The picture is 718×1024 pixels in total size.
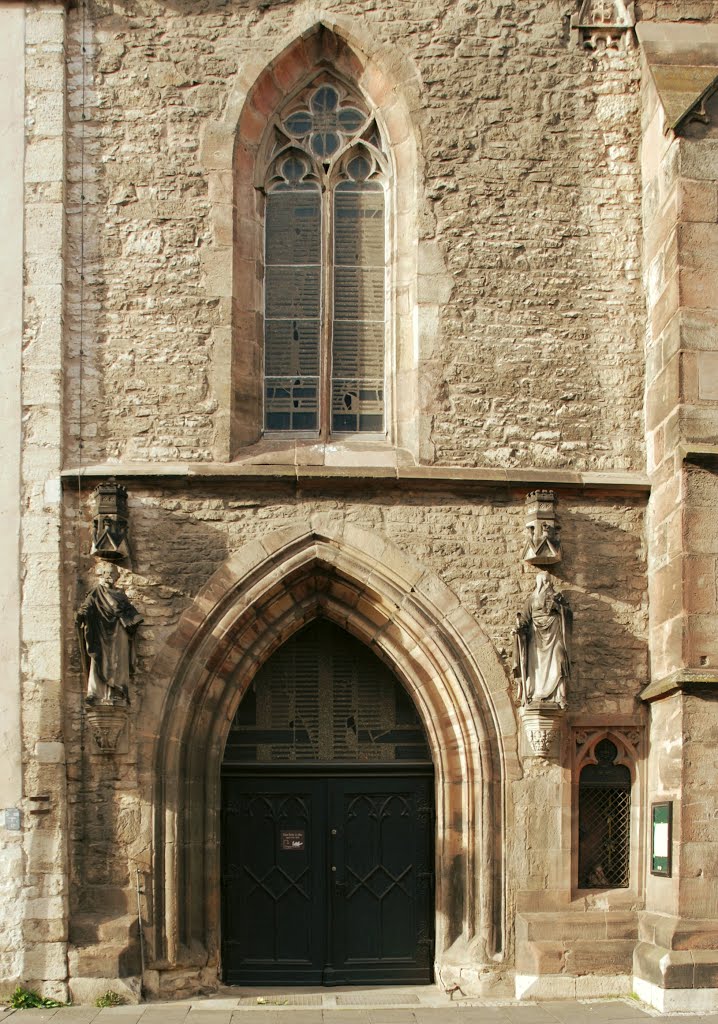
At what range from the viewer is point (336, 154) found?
→ 11711 millimetres

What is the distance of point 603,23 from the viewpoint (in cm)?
1154

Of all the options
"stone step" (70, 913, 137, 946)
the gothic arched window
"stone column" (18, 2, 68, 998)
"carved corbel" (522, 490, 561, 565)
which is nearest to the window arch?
"carved corbel" (522, 490, 561, 565)

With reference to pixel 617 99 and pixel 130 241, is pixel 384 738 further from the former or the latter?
pixel 617 99

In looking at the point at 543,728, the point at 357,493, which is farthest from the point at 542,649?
the point at 357,493

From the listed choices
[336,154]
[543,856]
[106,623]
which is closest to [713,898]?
[543,856]

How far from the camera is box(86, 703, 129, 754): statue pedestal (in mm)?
10469

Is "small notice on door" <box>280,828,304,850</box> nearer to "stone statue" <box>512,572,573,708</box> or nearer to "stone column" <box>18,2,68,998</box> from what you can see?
"stone column" <box>18,2,68,998</box>

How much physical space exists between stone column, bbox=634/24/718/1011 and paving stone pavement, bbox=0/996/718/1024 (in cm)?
29

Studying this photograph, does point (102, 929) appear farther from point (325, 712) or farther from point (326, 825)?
point (325, 712)

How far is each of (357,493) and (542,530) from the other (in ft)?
4.45

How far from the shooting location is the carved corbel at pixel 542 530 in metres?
10.7

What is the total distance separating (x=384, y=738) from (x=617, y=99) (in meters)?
5.13

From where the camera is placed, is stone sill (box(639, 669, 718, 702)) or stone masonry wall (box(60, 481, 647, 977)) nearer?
stone sill (box(639, 669, 718, 702))

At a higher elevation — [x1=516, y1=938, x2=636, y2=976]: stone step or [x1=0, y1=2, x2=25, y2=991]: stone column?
[x1=0, y1=2, x2=25, y2=991]: stone column
